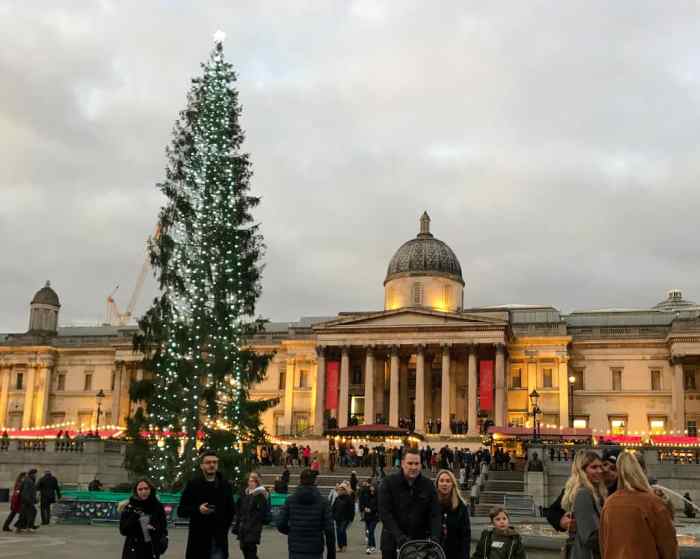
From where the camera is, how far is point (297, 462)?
183 feet

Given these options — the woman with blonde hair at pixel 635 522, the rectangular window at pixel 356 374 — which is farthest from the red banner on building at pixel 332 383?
the woman with blonde hair at pixel 635 522

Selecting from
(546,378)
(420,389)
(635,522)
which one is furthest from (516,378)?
(635,522)

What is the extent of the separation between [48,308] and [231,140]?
58.7 metres

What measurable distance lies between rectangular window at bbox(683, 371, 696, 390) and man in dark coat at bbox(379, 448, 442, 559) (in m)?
66.1

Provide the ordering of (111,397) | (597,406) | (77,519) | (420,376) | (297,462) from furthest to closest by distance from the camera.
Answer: (111,397) < (597,406) < (420,376) < (297,462) < (77,519)

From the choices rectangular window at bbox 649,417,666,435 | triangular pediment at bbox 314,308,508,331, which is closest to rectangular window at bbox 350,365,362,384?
triangular pediment at bbox 314,308,508,331

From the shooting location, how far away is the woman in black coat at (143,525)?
36.9 ft

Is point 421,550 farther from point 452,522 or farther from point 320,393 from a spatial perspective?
point 320,393

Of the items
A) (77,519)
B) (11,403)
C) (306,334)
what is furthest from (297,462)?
(11,403)

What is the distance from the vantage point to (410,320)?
6944 centimetres

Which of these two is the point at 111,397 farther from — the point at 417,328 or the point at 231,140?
the point at 231,140

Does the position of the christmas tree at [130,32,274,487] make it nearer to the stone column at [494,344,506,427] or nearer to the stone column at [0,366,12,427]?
the stone column at [494,344,506,427]

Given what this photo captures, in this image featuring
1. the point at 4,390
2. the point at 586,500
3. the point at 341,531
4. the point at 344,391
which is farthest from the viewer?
the point at 4,390

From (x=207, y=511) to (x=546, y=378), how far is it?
210 feet
